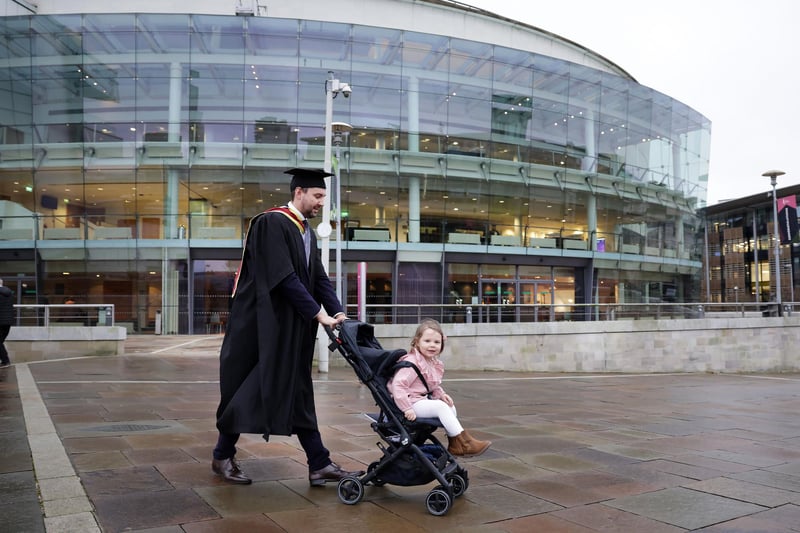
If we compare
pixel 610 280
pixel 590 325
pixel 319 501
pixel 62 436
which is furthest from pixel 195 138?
pixel 319 501

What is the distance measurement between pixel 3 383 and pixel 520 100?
28.9m

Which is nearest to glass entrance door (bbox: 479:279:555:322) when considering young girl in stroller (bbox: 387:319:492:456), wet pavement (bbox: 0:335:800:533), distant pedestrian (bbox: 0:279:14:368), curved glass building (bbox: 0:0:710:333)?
curved glass building (bbox: 0:0:710:333)

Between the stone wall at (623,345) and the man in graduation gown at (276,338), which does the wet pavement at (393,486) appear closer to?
the man in graduation gown at (276,338)

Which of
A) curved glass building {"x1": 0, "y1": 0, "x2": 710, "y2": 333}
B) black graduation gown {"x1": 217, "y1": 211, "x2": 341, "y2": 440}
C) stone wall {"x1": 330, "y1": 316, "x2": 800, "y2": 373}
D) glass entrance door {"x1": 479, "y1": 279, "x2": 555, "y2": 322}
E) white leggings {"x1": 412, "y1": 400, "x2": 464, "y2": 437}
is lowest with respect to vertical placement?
stone wall {"x1": 330, "y1": 316, "x2": 800, "y2": 373}

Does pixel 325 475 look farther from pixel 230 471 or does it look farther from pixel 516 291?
pixel 516 291

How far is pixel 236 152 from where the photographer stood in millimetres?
30125

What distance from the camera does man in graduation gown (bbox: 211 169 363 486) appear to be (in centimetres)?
428

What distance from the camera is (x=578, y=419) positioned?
8.38 m

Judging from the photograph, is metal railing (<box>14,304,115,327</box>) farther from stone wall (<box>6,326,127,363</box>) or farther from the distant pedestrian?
the distant pedestrian

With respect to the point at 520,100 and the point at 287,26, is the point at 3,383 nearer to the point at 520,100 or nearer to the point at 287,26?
the point at 287,26

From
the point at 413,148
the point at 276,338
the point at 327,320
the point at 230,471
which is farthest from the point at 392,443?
the point at 413,148

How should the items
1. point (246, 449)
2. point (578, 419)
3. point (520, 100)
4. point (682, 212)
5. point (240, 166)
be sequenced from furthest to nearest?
point (682, 212) < point (520, 100) < point (240, 166) < point (578, 419) < point (246, 449)

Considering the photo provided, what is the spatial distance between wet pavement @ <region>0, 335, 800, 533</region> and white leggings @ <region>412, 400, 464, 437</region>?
51 centimetres

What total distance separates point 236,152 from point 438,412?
27965mm
